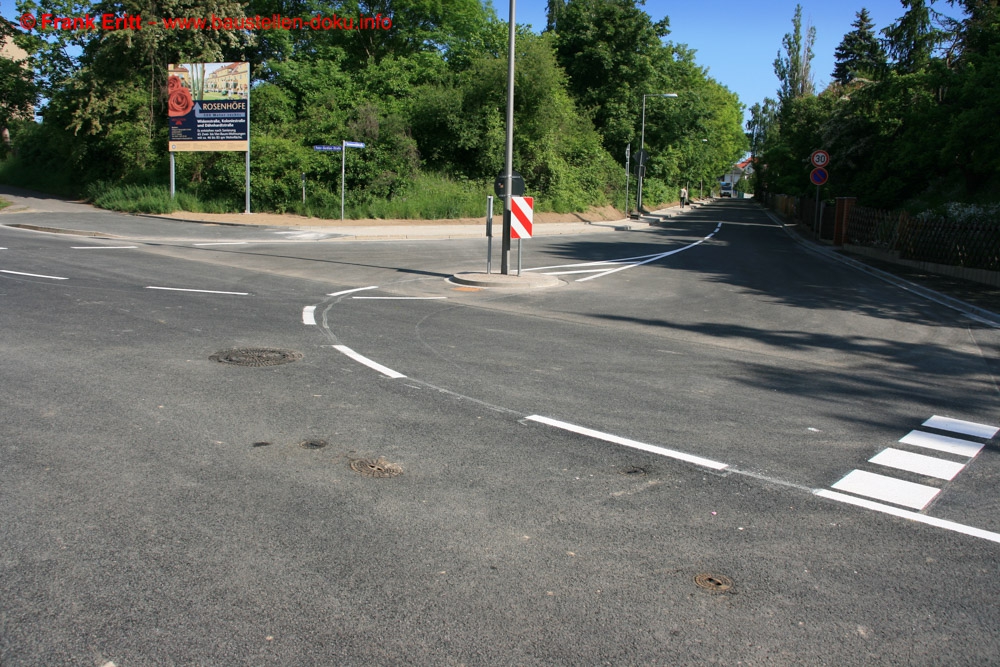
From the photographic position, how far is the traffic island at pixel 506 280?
14.6 metres

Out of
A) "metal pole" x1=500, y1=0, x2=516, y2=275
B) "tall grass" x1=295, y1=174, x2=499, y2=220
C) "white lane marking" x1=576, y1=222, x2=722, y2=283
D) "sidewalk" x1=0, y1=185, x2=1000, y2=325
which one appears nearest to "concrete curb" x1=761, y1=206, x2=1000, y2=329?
"sidewalk" x1=0, y1=185, x2=1000, y2=325

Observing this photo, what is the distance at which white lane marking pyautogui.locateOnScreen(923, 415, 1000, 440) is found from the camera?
6171 mm

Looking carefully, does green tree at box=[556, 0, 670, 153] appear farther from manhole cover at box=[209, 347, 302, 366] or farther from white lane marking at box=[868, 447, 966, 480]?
white lane marking at box=[868, 447, 966, 480]

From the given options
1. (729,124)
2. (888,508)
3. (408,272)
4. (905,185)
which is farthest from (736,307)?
(729,124)

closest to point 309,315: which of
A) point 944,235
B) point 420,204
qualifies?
point 944,235

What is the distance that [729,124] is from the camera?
126 metres

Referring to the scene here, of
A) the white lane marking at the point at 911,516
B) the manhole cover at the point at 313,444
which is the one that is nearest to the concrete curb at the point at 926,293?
the white lane marking at the point at 911,516

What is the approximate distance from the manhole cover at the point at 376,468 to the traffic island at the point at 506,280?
9.66 meters

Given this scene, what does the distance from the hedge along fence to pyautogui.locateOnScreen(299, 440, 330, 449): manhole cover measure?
16.5 m

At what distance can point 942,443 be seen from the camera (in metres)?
5.85

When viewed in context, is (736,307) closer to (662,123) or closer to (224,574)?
(224,574)

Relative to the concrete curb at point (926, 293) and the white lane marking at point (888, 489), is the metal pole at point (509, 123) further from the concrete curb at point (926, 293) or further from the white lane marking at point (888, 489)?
the white lane marking at point (888, 489)

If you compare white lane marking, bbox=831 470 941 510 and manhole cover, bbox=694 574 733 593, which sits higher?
white lane marking, bbox=831 470 941 510

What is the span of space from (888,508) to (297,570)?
3294 mm
